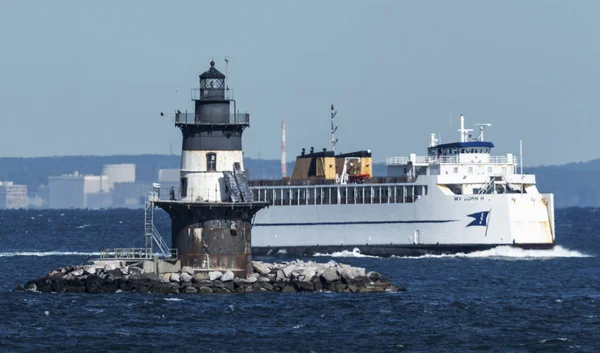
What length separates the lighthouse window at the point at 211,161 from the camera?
154 ft

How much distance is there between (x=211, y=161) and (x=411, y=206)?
25.7 meters

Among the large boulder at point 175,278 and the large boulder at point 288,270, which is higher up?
the large boulder at point 288,270

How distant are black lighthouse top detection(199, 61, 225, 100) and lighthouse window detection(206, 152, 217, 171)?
6.34ft

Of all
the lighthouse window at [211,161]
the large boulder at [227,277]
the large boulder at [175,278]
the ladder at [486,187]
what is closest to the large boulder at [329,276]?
the large boulder at [227,277]

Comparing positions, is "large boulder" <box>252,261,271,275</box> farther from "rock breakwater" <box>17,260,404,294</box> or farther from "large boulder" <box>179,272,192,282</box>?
"large boulder" <box>179,272,192,282</box>

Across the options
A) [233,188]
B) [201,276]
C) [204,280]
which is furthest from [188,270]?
[233,188]

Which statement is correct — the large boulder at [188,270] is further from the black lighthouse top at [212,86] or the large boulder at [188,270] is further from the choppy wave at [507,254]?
the choppy wave at [507,254]

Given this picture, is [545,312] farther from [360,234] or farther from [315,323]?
[360,234]

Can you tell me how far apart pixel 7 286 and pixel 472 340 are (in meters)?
20.5

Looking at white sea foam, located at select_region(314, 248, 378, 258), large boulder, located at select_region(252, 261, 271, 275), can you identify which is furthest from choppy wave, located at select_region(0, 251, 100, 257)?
large boulder, located at select_region(252, 261, 271, 275)

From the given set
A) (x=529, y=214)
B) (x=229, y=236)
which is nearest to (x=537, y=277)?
(x=529, y=214)

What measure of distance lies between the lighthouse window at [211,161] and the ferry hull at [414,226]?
25.2 m

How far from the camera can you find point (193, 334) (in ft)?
126

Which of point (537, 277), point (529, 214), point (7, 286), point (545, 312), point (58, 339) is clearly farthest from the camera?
point (529, 214)
